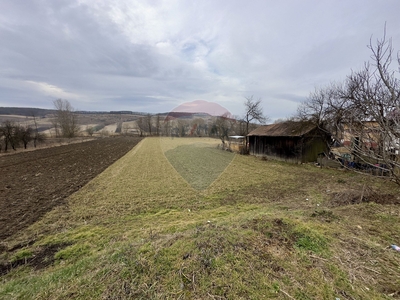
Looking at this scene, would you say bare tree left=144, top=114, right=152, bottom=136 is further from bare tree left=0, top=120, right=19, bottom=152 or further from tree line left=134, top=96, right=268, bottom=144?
bare tree left=0, top=120, right=19, bottom=152

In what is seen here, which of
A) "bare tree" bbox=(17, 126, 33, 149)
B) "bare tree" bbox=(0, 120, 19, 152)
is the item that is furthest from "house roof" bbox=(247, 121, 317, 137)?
"bare tree" bbox=(17, 126, 33, 149)

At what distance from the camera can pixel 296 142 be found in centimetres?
1580

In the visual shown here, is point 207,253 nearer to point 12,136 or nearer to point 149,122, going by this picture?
point 12,136

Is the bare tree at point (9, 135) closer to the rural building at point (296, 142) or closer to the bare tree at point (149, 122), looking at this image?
the rural building at point (296, 142)

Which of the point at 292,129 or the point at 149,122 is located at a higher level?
the point at 149,122

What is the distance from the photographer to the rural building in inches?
611

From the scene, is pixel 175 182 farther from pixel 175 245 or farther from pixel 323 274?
pixel 323 274

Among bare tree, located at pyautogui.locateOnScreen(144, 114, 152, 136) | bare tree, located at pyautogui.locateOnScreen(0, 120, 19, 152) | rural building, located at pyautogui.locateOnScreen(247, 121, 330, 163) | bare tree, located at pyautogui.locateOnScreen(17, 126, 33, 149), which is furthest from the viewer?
bare tree, located at pyautogui.locateOnScreen(144, 114, 152, 136)

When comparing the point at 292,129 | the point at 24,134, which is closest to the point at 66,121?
the point at 24,134

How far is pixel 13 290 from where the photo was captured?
2518 mm

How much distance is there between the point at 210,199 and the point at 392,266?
504 centimetres

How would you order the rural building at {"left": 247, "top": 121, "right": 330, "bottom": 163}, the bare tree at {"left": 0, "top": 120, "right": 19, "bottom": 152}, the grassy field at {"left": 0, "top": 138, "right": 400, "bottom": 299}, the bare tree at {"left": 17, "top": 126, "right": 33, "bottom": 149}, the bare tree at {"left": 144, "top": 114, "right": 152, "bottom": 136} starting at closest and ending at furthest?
1. the grassy field at {"left": 0, "top": 138, "right": 400, "bottom": 299}
2. the rural building at {"left": 247, "top": 121, "right": 330, "bottom": 163}
3. the bare tree at {"left": 0, "top": 120, "right": 19, "bottom": 152}
4. the bare tree at {"left": 17, "top": 126, "right": 33, "bottom": 149}
5. the bare tree at {"left": 144, "top": 114, "right": 152, "bottom": 136}

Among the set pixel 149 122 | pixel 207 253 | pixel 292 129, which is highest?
pixel 149 122

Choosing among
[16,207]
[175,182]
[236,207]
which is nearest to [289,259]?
[236,207]
